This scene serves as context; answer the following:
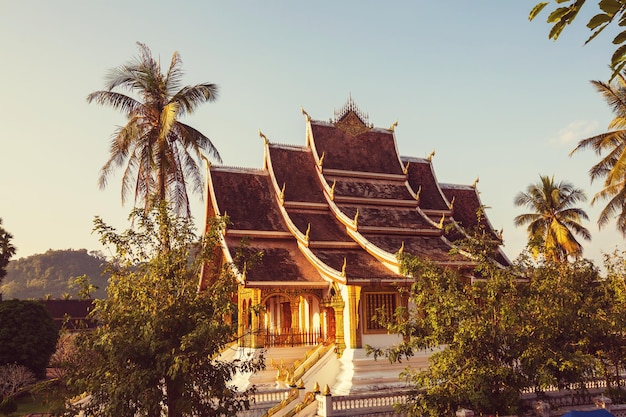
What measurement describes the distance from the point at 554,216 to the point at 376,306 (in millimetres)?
18473

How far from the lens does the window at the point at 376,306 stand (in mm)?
18516

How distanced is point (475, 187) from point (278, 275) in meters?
12.4

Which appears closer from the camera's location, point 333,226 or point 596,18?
point 596,18

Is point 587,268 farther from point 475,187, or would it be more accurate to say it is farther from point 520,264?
point 475,187

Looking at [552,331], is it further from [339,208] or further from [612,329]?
[339,208]

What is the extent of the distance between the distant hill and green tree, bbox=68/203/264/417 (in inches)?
3768

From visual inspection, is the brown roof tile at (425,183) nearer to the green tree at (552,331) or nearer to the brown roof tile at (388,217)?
the brown roof tile at (388,217)

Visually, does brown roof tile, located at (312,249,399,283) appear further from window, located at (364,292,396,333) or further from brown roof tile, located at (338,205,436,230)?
brown roof tile, located at (338,205,436,230)

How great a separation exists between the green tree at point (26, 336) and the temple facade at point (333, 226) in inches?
441

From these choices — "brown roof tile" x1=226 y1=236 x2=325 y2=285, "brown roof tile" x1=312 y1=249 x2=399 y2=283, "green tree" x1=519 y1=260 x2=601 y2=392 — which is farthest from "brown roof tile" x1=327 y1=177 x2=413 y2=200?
"green tree" x1=519 y1=260 x2=601 y2=392

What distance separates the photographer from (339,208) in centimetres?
2219

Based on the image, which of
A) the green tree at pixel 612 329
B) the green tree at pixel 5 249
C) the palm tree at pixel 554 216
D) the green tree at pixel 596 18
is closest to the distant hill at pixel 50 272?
the green tree at pixel 5 249

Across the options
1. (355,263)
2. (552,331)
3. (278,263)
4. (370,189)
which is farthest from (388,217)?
(552,331)

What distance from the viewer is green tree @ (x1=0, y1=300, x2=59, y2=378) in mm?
25812
